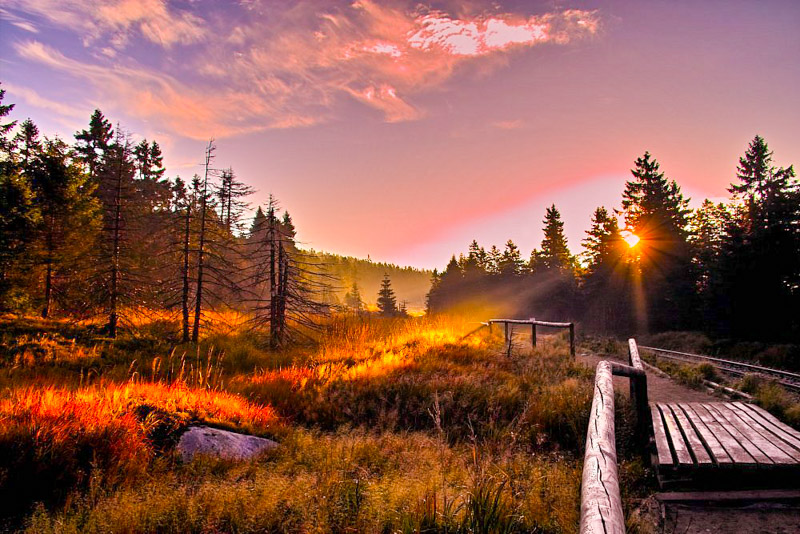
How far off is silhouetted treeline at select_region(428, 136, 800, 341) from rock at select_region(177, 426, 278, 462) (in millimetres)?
26383

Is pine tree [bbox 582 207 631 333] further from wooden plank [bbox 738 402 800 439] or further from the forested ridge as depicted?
wooden plank [bbox 738 402 800 439]

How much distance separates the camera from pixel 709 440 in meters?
3.62

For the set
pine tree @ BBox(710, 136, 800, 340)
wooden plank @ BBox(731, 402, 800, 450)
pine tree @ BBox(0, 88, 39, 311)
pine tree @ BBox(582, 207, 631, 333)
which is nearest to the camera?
wooden plank @ BBox(731, 402, 800, 450)

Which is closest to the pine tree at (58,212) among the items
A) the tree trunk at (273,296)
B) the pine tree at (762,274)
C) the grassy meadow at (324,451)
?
the grassy meadow at (324,451)

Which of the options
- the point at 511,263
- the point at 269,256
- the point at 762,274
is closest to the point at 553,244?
the point at 511,263

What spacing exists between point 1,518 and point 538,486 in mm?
5091

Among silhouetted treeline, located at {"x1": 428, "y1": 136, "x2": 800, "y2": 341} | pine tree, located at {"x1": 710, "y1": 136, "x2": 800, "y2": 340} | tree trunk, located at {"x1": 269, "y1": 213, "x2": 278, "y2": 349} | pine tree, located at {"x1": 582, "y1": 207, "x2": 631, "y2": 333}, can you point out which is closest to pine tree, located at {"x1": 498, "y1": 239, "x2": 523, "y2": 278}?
silhouetted treeline, located at {"x1": 428, "y1": 136, "x2": 800, "y2": 341}

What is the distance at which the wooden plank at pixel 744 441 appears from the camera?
3130mm

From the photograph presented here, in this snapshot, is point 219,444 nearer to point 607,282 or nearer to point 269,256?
point 269,256

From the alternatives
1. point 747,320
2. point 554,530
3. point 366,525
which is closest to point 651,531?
point 554,530

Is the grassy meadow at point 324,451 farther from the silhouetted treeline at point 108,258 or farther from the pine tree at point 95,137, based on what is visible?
the pine tree at point 95,137

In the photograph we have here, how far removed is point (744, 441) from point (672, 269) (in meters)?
→ 33.3

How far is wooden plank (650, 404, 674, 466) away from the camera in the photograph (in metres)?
3.31

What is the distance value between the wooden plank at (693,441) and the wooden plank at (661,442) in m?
0.19
